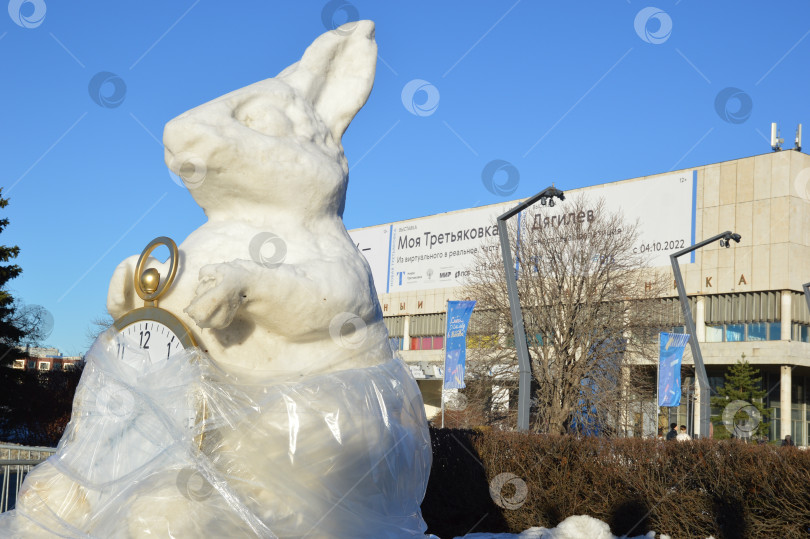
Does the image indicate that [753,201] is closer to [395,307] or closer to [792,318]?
[792,318]

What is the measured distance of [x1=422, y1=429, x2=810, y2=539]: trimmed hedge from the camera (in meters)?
8.41

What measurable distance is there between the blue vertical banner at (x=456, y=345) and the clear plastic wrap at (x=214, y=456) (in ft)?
44.8

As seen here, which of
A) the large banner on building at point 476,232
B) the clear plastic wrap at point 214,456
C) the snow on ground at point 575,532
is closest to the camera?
the clear plastic wrap at point 214,456

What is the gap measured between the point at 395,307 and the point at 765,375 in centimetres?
2222

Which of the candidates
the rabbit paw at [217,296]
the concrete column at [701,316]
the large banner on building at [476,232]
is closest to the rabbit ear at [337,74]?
the rabbit paw at [217,296]

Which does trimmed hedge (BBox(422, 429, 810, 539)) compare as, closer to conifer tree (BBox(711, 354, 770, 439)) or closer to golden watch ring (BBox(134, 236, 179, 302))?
golden watch ring (BBox(134, 236, 179, 302))

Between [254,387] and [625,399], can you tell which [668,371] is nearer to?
[625,399]

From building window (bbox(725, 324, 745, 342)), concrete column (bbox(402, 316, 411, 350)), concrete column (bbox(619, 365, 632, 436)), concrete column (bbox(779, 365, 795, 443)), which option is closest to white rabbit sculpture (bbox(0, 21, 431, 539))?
concrete column (bbox(619, 365, 632, 436))

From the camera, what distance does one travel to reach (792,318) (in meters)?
35.0

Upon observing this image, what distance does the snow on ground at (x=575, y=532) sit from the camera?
29.3 feet

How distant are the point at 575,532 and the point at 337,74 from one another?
7008 millimetres

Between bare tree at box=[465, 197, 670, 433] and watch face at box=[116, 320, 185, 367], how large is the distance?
24.1 m

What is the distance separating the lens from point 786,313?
114 ft

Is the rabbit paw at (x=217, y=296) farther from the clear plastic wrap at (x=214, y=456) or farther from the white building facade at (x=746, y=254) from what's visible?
the white building facade at (x=746, y=254)
